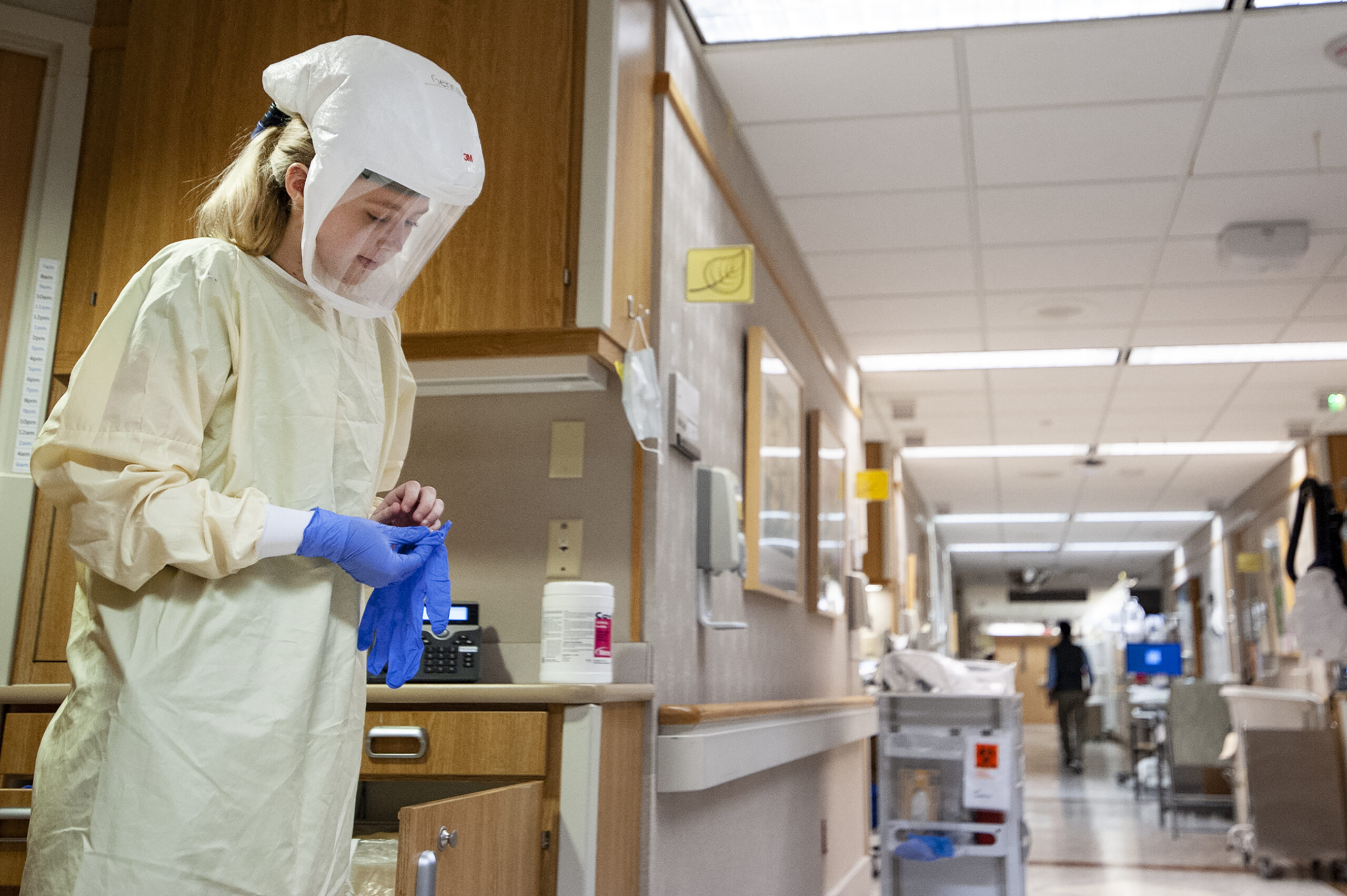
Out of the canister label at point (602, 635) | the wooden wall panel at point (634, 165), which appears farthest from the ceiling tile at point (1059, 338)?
the canister label at point (602, 635)

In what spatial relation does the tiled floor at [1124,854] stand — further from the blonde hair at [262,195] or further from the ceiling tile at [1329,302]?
the blonde hair at [262,195]

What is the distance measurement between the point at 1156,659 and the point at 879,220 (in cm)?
1120

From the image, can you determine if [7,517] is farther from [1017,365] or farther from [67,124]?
[1017,365]

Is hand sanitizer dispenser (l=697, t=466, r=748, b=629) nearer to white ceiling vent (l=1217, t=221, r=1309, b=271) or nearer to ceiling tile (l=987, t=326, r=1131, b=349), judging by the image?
white ceiling vent (l=1217, t=221, r=1309, b=271)

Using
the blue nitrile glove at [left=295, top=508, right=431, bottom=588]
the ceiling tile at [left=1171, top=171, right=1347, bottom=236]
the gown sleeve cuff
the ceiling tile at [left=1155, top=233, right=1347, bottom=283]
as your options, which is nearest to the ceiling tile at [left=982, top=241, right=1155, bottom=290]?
the ceiling tile at [left=1155, top=233, right=1347, bottom=283]

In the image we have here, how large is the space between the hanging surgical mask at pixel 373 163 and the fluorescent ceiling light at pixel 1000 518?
1088cm

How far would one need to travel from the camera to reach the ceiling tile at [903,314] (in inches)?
212

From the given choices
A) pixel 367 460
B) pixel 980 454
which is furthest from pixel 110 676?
pixel 980 454

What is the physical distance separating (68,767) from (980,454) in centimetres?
817

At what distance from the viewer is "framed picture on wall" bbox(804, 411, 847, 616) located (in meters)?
4.57

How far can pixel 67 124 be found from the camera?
108 inches

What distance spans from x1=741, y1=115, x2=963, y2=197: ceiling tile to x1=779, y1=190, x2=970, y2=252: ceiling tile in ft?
0.27

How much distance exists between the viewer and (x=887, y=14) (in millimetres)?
3146

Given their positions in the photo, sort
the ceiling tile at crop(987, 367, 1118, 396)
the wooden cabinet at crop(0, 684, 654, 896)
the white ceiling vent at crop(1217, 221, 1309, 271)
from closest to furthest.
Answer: the wooden cabinet at crop(0, 684, 654, 896)
the white ceiling vent at crop(1217, 221, 1309, 271)
the ceiling tile at crop(987, 367, 1118, 396)
